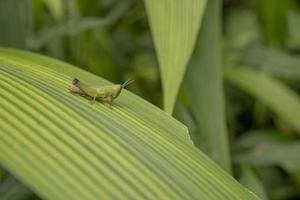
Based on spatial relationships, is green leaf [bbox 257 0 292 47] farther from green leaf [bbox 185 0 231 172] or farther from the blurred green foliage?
green leaf [bbox 185 0 231 172]

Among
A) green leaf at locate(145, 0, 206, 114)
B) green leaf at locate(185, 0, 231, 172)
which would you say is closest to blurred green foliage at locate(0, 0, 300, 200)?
green leaf at locate(185, 0, 231, 172)

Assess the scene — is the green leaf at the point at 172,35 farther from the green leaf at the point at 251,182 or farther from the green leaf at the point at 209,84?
the green leaf at the point at 251,182

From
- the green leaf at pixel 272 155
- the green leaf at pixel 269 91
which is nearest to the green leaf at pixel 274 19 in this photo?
the green leaf at pixel 269 91

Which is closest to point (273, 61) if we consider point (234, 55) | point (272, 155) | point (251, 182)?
point (234, 55)

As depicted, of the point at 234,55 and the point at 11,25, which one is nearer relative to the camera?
the point at 11,25

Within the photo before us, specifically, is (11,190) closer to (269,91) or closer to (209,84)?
(209,84)
